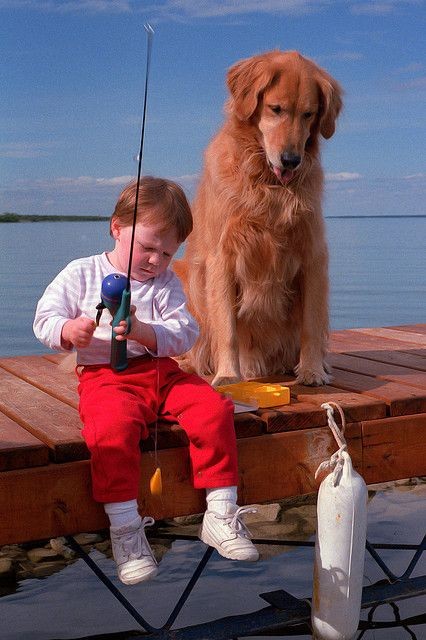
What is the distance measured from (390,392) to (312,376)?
34 centimetres

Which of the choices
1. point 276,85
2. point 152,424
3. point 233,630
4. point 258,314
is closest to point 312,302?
point 258,314

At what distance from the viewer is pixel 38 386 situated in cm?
375

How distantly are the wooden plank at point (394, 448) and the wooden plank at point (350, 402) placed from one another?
0.11 feet

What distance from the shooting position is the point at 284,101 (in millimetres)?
3535

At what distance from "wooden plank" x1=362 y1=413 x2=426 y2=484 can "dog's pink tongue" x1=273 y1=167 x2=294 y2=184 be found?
107 cm

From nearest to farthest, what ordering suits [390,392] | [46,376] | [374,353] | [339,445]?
[339,445] < [390,392] < [46,376] < [374,353]

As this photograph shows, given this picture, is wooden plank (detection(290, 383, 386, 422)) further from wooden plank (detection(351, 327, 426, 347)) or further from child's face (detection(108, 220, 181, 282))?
wooden plank (detection(351, 327, 426, 347))

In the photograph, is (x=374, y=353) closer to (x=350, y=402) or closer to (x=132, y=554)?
(x=350, y=402)

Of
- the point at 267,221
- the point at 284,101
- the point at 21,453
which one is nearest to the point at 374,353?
the point at 267,221

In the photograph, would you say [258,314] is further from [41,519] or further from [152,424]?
[41,519]

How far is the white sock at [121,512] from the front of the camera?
2.62 metres

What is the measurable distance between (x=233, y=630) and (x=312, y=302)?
1434 mm

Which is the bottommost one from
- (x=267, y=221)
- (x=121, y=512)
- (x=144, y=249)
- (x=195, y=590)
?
(x=195, y=590)

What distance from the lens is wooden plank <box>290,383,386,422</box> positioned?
326 centimetres
